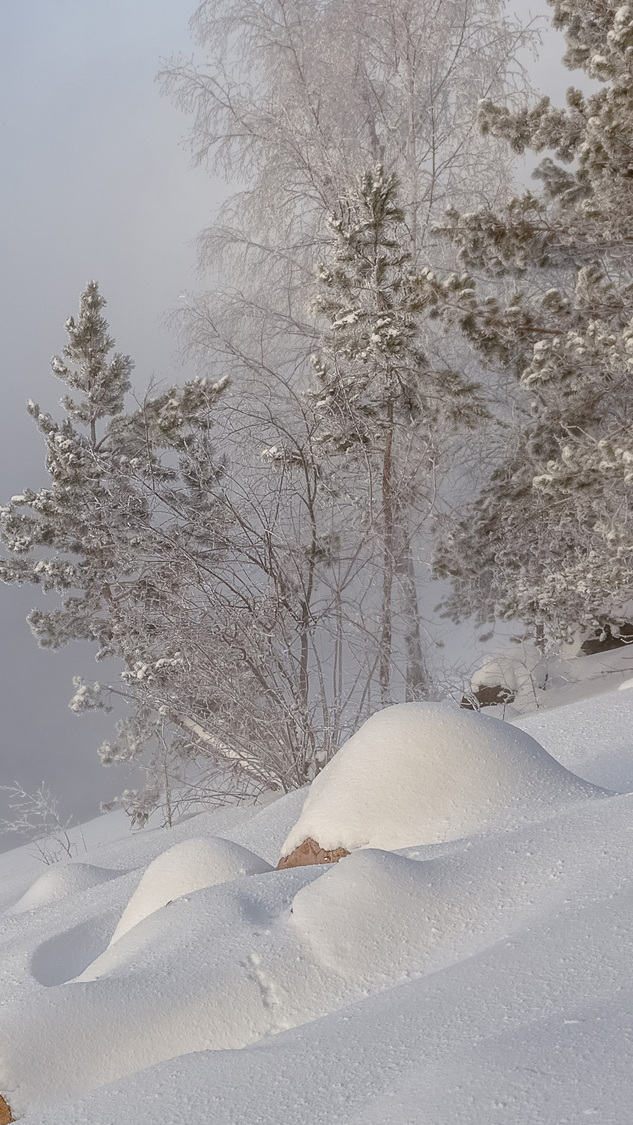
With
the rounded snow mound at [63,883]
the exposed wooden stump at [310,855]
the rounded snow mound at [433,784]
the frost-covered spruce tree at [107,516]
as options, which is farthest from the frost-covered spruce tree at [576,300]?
the exposed wooden stump at [310,855]

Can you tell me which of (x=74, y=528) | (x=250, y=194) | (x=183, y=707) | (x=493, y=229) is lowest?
(x=183, y=707)

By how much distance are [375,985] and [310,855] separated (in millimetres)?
1040

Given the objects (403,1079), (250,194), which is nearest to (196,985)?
(403,1079)

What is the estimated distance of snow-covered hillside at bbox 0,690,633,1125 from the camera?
1.51 m

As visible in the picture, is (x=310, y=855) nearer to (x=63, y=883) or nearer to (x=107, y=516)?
(x=63, y=883)

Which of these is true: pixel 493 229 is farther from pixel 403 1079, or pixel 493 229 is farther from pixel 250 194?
pixel 403 1079

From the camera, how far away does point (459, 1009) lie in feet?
5.73

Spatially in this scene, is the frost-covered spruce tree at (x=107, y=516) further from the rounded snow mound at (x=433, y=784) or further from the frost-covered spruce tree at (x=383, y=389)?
the rounded snow mound at (x=433, y=784)

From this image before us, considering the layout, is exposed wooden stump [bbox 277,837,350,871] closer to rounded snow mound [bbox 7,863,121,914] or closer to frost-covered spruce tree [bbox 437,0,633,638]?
rounded snow mound [bbox 7,863,121,914]

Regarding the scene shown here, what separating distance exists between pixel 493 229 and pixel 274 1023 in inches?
260

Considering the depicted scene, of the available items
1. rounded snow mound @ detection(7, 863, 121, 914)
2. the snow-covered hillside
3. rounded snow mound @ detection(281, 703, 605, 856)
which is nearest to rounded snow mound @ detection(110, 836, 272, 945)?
the snow-covered hillside

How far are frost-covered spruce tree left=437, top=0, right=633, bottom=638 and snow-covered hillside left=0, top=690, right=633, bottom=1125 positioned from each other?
14.6ft

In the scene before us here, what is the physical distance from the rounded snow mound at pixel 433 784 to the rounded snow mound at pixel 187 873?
265 mm

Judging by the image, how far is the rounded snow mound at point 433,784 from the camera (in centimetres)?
289
